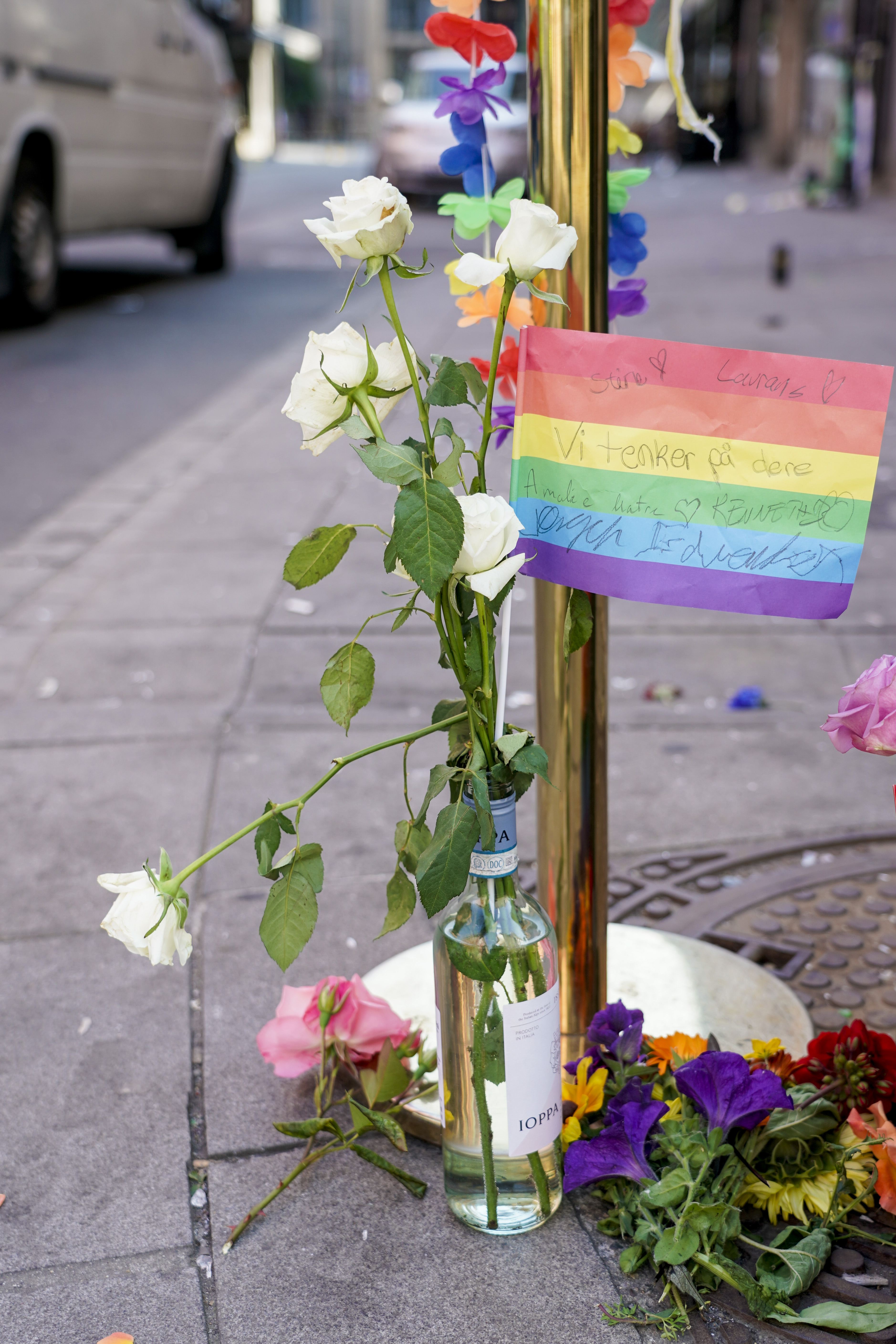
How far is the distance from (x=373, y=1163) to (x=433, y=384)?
892mm

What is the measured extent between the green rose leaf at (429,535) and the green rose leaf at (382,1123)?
0.68 m

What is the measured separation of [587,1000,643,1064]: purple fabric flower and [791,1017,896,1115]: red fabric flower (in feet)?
0.61

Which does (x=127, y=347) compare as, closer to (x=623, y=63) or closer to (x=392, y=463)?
(x=623, y=63)

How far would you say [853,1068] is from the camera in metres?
1.55

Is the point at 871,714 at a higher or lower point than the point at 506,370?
lower

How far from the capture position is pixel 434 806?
2.56 m

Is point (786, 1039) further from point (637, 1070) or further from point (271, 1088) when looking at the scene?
point (271, 1088)

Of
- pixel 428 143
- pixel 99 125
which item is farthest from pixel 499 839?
pixel 428 143

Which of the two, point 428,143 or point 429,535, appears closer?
point 429,535

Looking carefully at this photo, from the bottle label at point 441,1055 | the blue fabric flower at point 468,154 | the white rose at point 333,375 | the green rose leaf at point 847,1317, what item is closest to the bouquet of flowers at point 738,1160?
the green rose leaf at point 847,1317

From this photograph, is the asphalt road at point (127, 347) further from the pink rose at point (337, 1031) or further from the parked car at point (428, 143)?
the pink rose at point (337, 1031)

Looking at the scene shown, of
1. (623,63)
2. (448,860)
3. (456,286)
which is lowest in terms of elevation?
(448,860)

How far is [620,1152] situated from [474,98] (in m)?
1.21

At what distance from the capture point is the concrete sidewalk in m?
1.46
